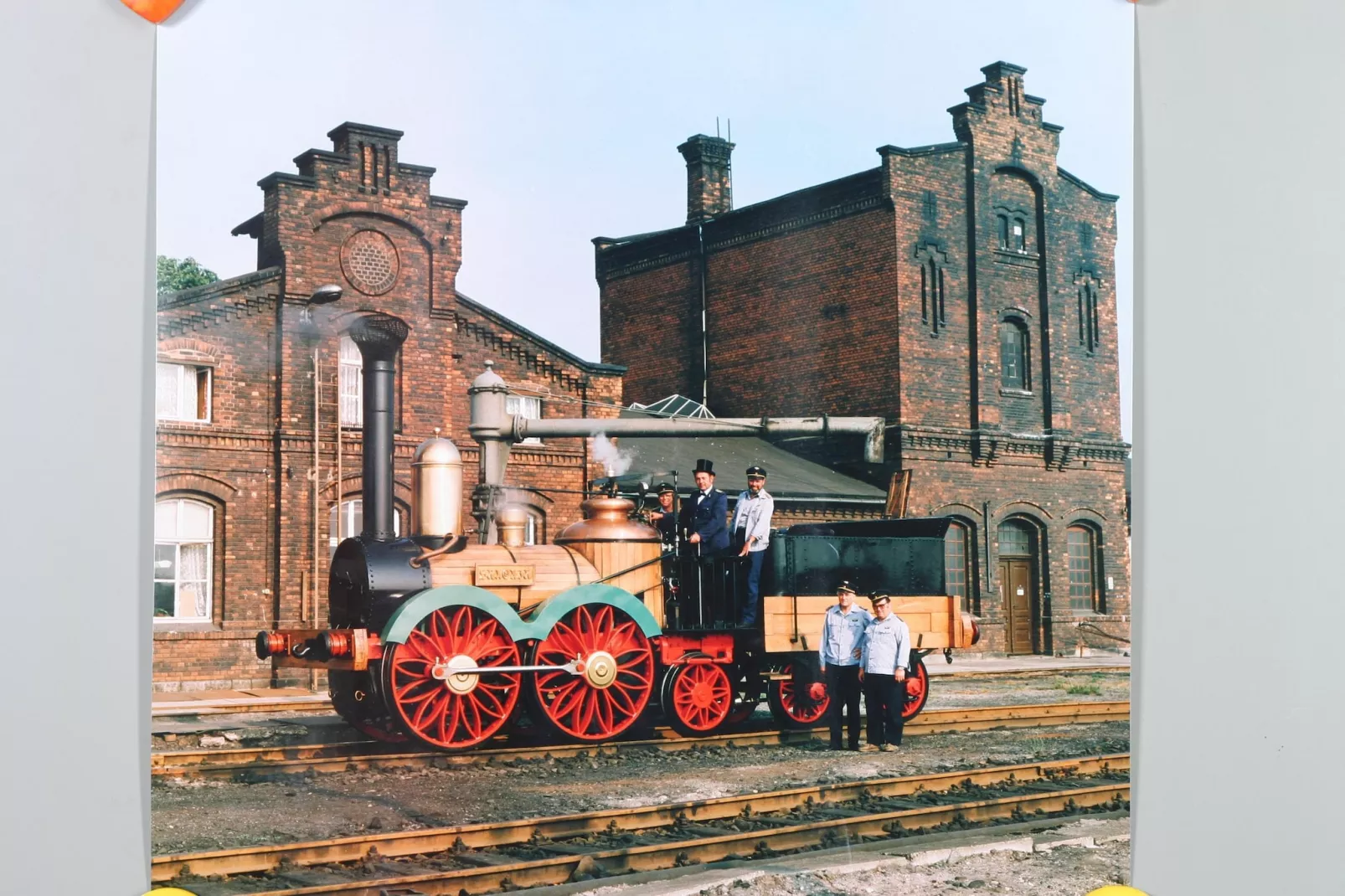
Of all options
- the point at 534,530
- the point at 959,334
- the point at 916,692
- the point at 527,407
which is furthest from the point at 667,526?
the point at 959,334

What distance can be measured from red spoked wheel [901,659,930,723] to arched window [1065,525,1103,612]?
106 cm

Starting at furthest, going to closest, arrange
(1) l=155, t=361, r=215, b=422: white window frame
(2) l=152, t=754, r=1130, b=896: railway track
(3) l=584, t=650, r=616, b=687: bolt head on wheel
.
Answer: (3) l=584, t=650, r=616, b=687: bolt head on wheel < (1) l=155, t=361, r=215, b=422: white window frame < (2) l=152, t=754, r=1130, b=896: railway track

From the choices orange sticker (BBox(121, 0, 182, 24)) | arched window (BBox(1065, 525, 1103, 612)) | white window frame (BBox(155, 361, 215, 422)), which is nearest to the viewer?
orange sticker (BBox(121, 0, 182, 24))

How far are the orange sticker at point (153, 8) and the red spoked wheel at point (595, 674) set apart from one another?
336cm

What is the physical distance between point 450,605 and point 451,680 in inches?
15.3

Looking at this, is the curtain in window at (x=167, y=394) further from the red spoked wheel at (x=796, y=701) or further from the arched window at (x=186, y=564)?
the red spoked wheel at (x=796, y=701)

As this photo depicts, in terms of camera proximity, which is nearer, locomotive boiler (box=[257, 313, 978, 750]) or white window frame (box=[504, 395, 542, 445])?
locomotive boiler (box=[257, 313, 978, 750])

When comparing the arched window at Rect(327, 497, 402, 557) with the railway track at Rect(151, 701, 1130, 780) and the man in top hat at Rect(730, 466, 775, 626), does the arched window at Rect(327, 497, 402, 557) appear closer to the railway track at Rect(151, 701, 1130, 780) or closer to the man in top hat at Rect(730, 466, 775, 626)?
the railway track at Rect(151, 701, 1130, 780)

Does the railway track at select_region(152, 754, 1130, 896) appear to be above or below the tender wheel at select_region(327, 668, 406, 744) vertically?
below

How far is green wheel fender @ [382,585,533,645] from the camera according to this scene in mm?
6266

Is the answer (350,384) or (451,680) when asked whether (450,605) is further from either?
(350,384)

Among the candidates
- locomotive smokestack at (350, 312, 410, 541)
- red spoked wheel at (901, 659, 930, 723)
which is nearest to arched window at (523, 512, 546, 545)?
locomotive smokestack at (350, 312, 410, 541)

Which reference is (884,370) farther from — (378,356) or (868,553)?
(378,356)

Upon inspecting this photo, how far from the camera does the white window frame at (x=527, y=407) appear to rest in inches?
251
